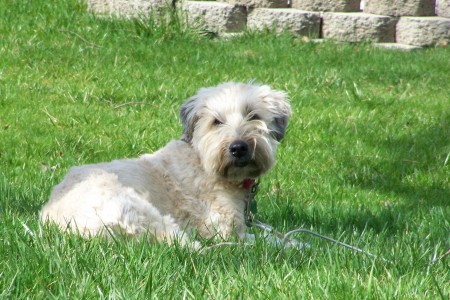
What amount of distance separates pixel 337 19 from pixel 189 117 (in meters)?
6.25

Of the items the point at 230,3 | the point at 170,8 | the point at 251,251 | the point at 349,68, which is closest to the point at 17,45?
the point at 170,8

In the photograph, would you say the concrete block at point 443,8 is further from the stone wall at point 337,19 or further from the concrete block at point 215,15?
the concrete block at point 215,15

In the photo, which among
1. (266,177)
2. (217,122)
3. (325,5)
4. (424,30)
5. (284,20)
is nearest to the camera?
(217,122)

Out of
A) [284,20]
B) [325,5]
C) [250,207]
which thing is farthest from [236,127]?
[325,5]

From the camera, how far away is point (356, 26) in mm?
11352

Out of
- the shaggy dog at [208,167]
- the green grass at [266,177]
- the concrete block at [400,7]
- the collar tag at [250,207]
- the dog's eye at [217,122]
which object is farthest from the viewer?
the concrete block at [400,7]

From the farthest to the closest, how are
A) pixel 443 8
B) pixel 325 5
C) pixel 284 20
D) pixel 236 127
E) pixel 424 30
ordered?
pixel 443 8 < pixel 325 5 < pixel 424 30 < pixel 284 20 < pixel 236 127

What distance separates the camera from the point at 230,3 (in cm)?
1131

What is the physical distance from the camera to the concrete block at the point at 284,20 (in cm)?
1131

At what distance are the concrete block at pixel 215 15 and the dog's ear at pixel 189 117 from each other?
5.39 metres

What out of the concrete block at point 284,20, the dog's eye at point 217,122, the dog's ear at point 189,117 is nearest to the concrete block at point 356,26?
the concrete block at point 284,20

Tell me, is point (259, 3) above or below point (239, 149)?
below

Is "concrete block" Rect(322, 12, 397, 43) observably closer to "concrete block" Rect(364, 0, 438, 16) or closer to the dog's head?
"concrete block" Rect(364, 0, 438, 16)

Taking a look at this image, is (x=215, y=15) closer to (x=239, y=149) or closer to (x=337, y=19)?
(x=337, y=19)
